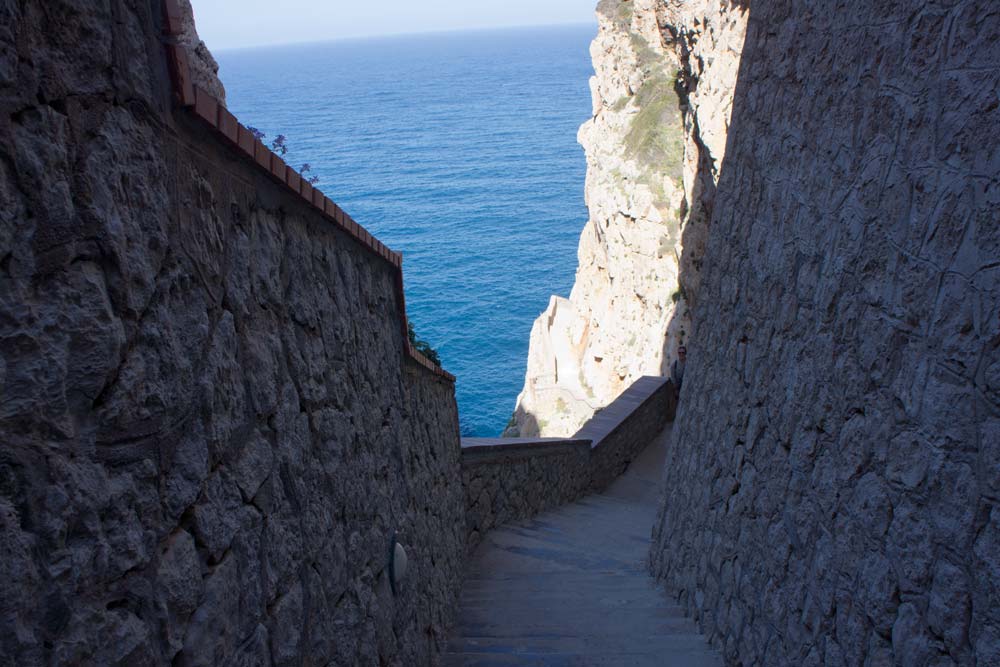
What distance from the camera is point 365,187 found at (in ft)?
217

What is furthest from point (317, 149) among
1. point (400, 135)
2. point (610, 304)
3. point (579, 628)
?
point (579, 628)

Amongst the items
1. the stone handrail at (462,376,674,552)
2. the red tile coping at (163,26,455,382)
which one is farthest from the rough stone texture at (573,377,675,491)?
the red tile coping at (163,26,455,382)

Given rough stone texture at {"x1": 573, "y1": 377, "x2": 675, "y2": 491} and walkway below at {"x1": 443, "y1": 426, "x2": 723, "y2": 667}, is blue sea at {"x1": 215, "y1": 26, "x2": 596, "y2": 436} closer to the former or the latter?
rough stone texture at {"x1": 573, "y1": 377, "x2": 675, "y2": 491}

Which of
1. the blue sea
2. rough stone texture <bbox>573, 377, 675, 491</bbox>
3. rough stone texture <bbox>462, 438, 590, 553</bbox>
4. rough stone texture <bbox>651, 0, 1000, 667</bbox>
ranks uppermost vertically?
rough stone texture <bbox>651, 0, 1000, 667</bbox>

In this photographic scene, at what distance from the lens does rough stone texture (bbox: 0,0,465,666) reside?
4.64ft

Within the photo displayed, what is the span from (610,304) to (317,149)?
6057cm

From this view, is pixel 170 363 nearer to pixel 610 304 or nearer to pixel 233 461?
pixel 233 461

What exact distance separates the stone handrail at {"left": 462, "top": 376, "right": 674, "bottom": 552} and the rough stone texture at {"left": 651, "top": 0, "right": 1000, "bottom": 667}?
9.32 feet

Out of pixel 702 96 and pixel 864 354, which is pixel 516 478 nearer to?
pixel 864 354

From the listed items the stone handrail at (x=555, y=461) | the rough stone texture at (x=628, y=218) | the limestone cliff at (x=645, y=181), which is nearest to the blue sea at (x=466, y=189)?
the rough stone texture at (x=628, y=218)

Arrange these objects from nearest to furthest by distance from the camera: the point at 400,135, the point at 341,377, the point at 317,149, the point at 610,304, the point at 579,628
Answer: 1. the point at 341,377
2. the point at 579,628
3. the point at 610,304
4. the point at 317,149
5. the point at 400,135

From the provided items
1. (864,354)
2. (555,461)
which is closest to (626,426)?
(555,461)

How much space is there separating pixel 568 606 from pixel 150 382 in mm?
4363

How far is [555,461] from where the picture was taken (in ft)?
32.5
